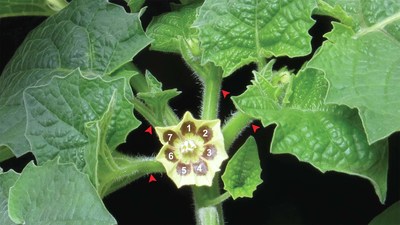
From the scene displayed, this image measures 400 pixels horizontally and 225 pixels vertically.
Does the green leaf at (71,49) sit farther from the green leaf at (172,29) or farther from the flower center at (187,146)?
the flower center at (187,146)

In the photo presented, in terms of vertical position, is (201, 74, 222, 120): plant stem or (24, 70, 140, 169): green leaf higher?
(24, 70, 140, 169): green leaf

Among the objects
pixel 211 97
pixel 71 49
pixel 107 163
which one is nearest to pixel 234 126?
pixel 211 97

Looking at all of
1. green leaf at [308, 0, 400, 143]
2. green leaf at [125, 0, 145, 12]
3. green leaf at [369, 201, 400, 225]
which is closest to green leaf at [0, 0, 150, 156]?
green leaf at [125, 0, 145, 12]

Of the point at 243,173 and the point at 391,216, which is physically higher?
the point at 243,173

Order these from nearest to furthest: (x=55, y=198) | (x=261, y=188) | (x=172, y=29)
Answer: (x=55, y=198), (x=172, y=29), (x=261, y=188)

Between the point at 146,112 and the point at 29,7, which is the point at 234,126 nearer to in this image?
the point at 146,112

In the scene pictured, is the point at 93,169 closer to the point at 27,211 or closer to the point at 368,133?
the point at 27,211

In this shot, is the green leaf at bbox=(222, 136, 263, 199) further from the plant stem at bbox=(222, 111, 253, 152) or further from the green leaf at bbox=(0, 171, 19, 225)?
the green leaf at bbox=(0, 171, 19, 225)
